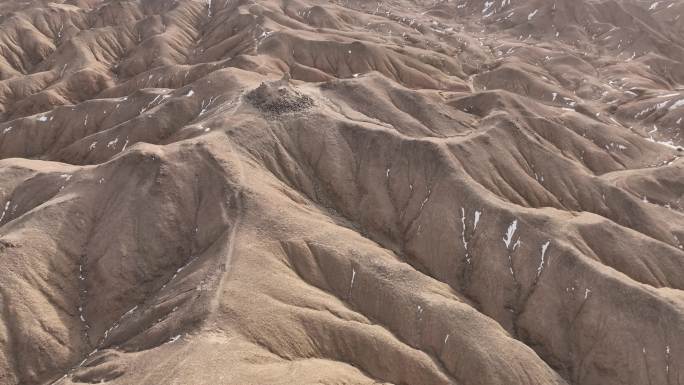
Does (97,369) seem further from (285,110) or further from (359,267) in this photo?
(285,110)

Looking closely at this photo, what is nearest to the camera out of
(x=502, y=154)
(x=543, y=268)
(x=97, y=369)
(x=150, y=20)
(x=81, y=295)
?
(x=97, y=369)

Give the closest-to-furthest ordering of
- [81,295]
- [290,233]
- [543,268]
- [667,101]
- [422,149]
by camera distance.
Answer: [81,295]
[290,233]
[543,268]
[422,149]
[667,101]

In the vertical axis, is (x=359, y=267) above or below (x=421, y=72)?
below

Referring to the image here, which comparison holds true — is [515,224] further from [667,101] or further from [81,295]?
[667,101]

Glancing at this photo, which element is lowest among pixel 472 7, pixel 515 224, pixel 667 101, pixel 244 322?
pixel 244 322

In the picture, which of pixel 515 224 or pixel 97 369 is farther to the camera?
pixel 515 224

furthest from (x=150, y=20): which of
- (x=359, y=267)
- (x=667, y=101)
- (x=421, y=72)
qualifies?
(x=667, y=101)
